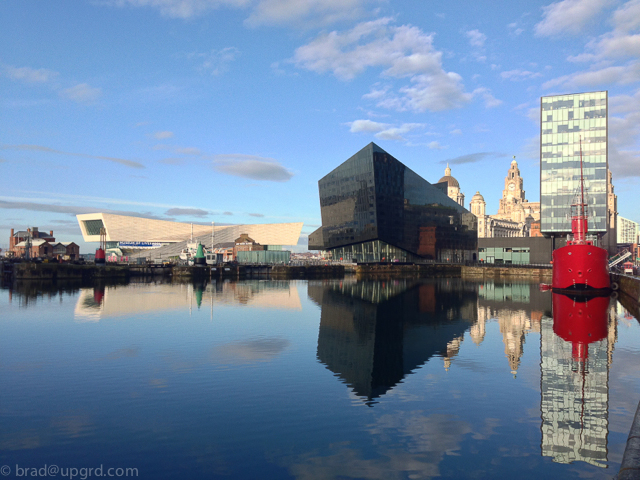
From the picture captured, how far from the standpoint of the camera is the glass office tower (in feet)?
329

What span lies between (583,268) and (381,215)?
64.1 meters

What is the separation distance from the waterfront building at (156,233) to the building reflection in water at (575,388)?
15871cm

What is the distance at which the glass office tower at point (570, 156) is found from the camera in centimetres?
10025

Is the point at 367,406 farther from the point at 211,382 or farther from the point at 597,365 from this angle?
the point at 597,365

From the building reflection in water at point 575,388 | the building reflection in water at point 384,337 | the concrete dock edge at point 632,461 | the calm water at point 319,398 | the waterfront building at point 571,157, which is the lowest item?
the building reflection in water at point 384,337

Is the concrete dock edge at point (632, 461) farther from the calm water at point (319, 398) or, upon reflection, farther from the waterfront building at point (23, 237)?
the waterfront building at point (23, 237)

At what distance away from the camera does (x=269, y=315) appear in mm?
39062

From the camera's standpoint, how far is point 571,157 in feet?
337

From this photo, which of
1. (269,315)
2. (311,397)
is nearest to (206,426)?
(311,397)

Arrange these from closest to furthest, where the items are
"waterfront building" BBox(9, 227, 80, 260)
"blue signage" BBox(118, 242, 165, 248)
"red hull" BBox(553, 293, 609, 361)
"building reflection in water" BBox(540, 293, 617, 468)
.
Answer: "building reflection in water" BBox(540, 293, 617, 468)
"red hull" BBox(553, 293, 609, 361)
"waterfront building" BBox(9, 227, 80, 260)
"blue signage" BBox(118, 242, 165, 248)

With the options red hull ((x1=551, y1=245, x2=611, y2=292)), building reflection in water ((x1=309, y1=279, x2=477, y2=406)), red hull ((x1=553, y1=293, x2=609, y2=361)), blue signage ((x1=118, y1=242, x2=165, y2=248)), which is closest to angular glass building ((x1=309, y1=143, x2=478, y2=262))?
red hull ((x1=551, y1=245, x2=611, y2=292))

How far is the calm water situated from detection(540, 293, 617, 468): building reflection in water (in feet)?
0.23

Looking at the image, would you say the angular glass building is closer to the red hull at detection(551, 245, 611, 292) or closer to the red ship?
the red ship

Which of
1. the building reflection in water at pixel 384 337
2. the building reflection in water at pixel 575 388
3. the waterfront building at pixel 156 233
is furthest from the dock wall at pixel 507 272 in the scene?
the waterfront building at pixel 156 233
